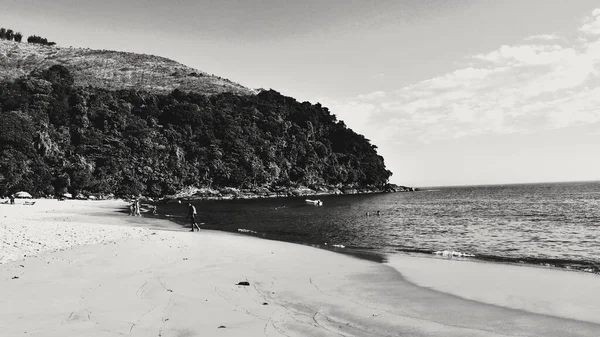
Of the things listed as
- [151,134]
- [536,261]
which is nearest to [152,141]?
[151,134]

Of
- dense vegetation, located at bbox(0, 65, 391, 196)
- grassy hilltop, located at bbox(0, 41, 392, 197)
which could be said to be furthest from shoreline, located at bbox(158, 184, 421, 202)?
dense vegetation, located at bbox(0, 65, 391, 196)

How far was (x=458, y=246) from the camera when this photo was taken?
22391mm

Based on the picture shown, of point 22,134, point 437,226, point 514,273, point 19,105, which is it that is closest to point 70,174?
point 22,134

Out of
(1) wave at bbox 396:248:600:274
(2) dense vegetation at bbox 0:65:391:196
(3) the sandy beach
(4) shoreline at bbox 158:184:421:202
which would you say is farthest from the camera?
(4) shoreline at bbox 158:184:421:202

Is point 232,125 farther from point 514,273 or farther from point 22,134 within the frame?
point 514,273

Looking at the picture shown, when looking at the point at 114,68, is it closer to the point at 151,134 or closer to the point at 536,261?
the point at 151,134

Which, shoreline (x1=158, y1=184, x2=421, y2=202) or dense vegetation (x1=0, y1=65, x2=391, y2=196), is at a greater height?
dense vegetation (x1=0, y1=65, x2=391, y2=196)

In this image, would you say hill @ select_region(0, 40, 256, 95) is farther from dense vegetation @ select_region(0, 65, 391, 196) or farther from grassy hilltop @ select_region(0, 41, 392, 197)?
dense vegetation @ select_region(0, 65, 391, 196)

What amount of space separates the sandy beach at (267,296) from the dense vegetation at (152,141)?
67068 millimetres

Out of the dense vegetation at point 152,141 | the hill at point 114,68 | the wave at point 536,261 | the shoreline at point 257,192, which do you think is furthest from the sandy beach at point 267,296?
the hill at point 114,68

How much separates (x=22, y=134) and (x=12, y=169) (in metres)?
9.37

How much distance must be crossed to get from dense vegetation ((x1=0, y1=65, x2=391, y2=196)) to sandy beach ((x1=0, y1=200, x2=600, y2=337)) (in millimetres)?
67068

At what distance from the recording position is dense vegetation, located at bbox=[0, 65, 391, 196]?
74.9 m

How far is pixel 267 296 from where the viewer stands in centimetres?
948
